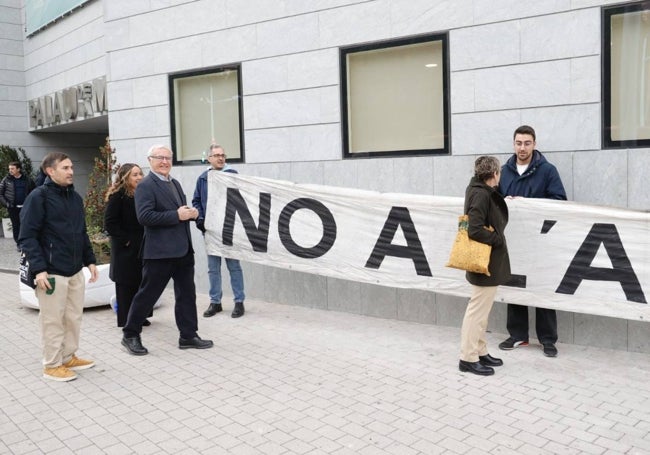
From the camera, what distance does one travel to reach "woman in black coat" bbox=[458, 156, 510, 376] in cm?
530

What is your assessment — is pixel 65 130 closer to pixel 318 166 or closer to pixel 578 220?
pixel 318 166

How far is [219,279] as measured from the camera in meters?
8.09

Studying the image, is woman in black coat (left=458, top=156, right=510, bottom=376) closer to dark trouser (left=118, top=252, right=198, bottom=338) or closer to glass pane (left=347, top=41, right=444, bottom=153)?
glass pane (left=347, top=41, right=444, bottom=153)

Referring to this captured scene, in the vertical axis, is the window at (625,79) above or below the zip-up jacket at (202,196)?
above

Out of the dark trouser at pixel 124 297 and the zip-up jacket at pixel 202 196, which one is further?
the zip-up jacket at pixel 202 196

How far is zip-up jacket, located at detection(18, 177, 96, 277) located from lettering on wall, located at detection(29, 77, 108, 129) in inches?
362

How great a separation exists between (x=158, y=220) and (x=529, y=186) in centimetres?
342

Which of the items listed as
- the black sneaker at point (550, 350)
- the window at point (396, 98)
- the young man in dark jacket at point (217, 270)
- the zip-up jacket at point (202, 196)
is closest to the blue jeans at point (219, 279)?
the young man in dark jacket at point (217, 270)

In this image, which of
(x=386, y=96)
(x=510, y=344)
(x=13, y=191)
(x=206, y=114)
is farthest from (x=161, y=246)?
(x=13, y=191)

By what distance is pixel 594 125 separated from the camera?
6305mm

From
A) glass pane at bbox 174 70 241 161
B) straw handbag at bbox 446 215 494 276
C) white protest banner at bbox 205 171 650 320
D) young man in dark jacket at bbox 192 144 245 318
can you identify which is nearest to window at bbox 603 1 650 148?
white protest banner at bbox 205 171 650 320

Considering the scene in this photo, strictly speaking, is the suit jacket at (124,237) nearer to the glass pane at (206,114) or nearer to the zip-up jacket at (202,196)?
the zip-up jacket at (202,196)

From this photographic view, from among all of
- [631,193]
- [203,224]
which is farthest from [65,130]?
[631,193]

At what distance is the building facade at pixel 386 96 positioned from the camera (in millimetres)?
6277
